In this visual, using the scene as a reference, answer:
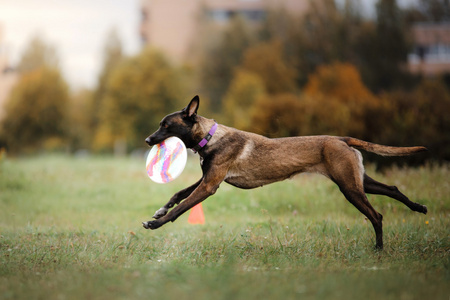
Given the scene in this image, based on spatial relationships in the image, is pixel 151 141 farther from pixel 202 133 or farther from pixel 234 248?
pixel 234 248

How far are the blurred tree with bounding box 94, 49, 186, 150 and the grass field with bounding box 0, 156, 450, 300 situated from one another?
922 inches

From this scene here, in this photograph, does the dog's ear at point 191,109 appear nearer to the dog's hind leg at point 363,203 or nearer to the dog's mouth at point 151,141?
the dog's mouth at point 151,141

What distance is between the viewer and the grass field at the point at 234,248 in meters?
4.46

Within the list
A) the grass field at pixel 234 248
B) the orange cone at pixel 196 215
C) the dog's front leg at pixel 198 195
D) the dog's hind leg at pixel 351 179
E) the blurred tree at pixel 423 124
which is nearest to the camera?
the grass field at pixel 234 248

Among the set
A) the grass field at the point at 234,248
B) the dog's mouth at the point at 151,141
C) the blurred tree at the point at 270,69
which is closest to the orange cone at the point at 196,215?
the grass field at the point at 234,248

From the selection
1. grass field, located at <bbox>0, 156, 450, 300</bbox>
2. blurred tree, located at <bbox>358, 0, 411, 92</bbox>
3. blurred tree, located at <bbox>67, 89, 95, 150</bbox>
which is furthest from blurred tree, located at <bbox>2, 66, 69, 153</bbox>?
grass field, located at <bbox>0, 156, 450, 300</bbox>

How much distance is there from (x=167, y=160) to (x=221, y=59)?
141 feet

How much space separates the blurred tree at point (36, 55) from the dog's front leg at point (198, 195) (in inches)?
2177

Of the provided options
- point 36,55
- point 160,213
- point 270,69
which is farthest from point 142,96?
point 160,213

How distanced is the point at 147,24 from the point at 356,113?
49.6 metres

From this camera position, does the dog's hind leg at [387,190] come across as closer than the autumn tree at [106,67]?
Yes

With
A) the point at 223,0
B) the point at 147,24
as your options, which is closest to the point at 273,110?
the point at 147,24

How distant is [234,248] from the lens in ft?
21.9

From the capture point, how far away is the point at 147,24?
65.8 meters
